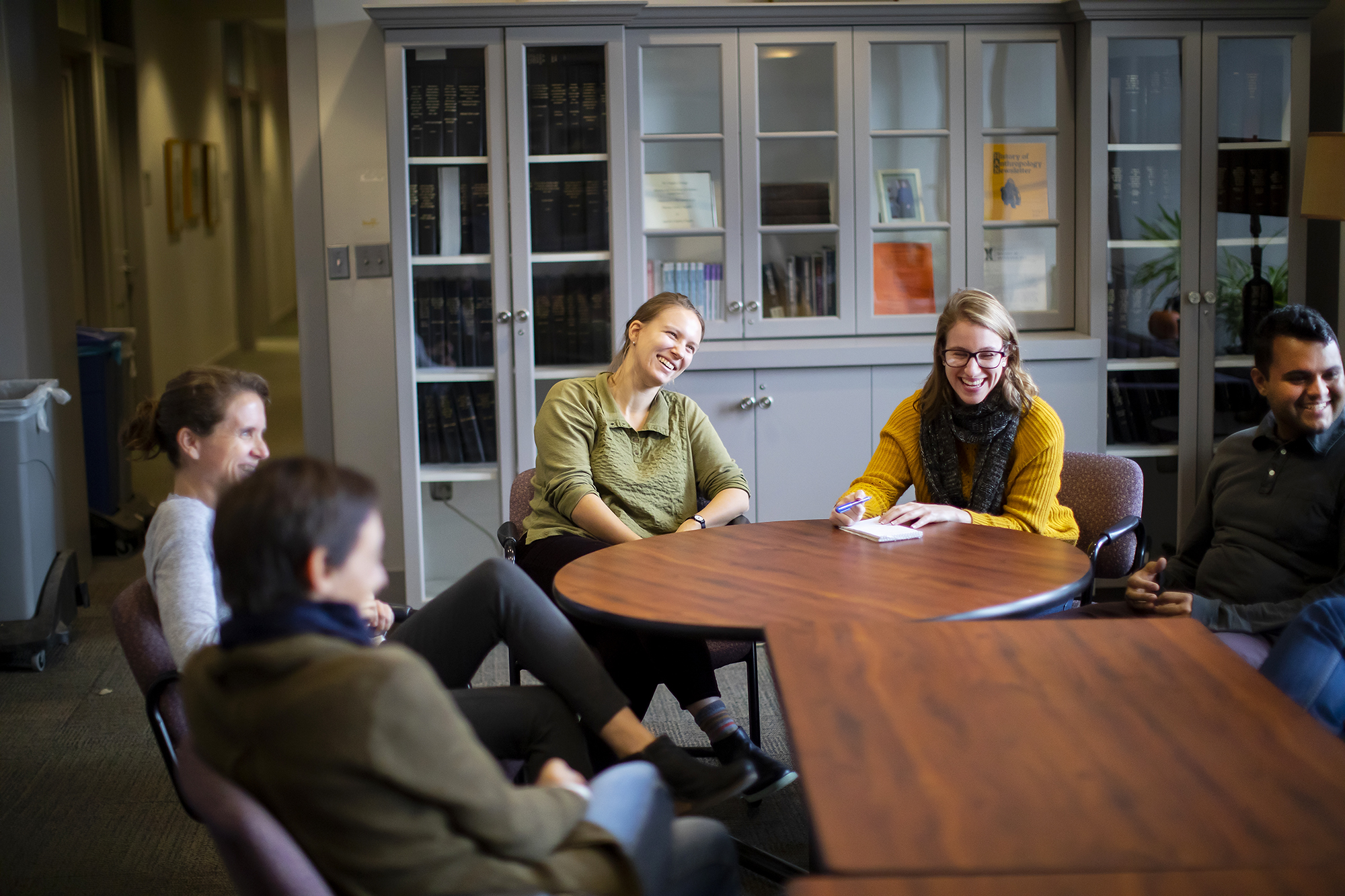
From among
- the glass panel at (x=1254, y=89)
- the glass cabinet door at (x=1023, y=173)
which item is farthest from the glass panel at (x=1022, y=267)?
the glass panel at (x=1254, y=89)

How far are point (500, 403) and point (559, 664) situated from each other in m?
2.21

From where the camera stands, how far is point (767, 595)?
6.60ft

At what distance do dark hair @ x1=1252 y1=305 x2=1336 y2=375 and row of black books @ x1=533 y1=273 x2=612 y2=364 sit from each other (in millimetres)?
2237

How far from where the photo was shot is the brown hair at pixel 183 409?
6.88ft

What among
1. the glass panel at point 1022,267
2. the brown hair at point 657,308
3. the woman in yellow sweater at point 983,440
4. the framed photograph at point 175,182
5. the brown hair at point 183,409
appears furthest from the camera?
the framed photograph at point 175,182

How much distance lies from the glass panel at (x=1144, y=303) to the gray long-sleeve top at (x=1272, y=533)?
5.79ft

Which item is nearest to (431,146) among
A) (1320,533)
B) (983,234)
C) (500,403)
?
(500,403)

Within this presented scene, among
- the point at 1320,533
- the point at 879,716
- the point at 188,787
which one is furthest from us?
the point at 1320,533

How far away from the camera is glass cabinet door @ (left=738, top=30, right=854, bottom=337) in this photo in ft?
13.4

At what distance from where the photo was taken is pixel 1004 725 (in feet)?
4.53

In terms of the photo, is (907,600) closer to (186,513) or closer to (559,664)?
(559,664)

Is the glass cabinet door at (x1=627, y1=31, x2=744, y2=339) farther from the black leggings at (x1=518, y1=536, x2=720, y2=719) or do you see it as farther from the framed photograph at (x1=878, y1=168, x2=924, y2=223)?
the black leggings at (x1=518, y1=536, x2=720, y2=719)

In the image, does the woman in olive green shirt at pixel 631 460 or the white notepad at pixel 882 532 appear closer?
the white notepad at pixel 882 532

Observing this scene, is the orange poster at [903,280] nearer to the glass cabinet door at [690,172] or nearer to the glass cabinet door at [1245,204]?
the glass cabinet door at [690,172]
